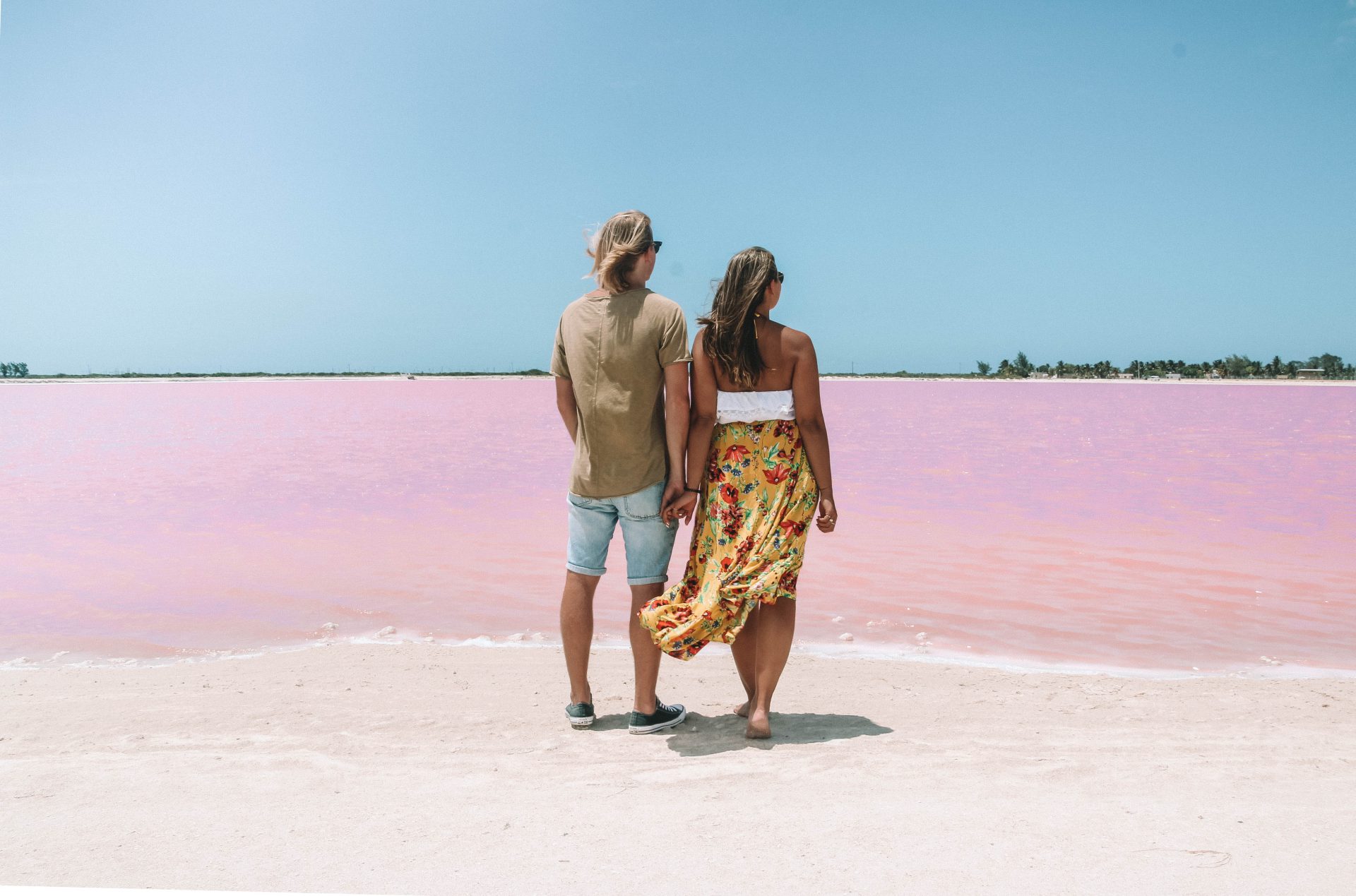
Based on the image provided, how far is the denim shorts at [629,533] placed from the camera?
3.33 meters

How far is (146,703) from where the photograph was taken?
379cm

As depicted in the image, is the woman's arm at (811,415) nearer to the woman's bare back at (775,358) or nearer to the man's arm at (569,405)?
the woman's bare back at (775,358)

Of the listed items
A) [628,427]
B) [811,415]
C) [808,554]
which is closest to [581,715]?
[628,427]

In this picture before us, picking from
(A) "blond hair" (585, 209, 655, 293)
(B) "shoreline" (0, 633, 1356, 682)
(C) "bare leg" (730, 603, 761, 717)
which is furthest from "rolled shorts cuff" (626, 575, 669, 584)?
(B) "shoreline" (0, 633, 1356, 682)

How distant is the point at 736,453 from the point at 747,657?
2.92ft

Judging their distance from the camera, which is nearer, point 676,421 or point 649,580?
point 676,421

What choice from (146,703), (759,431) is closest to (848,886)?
(759,431)

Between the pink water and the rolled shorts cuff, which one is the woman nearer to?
the rolled shorts cuff

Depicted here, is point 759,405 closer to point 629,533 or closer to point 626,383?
point 626,383

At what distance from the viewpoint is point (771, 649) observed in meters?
3.35

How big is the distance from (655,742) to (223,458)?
555 inches

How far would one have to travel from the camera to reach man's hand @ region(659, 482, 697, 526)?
10.8ft

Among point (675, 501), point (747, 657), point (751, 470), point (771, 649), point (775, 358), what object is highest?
point (775, 358)

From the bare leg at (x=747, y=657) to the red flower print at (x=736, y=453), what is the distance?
2.15 ft
